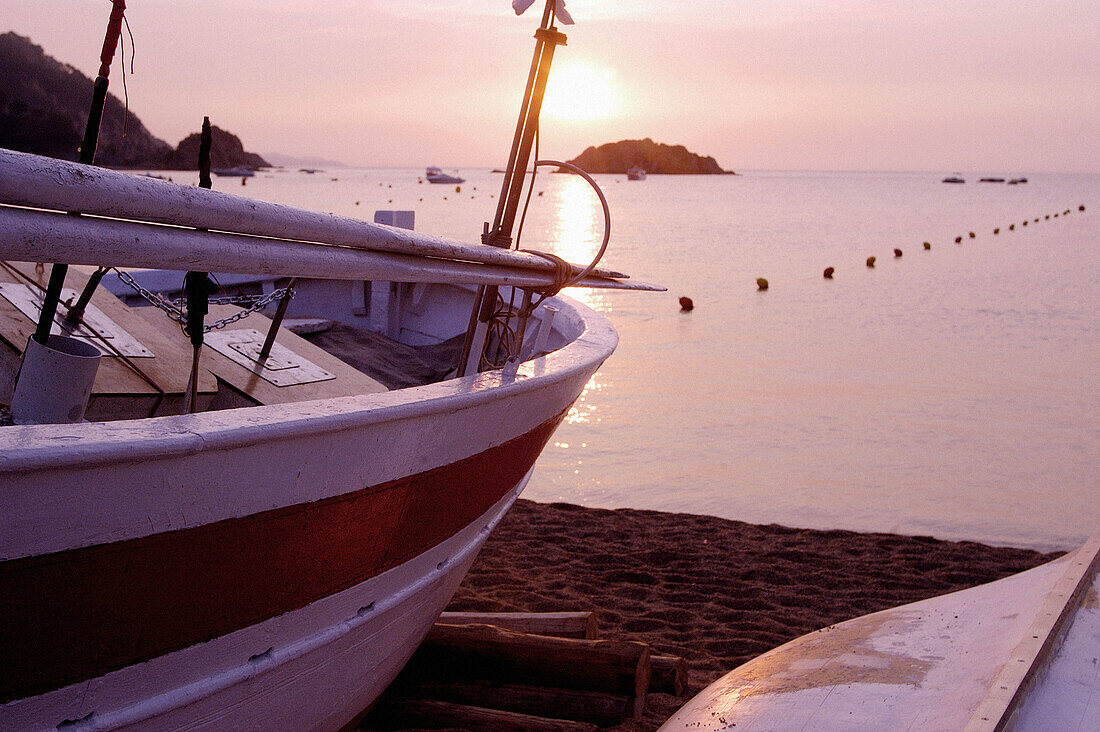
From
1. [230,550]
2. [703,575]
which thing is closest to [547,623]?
[703,575]

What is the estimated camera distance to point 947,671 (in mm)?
3258

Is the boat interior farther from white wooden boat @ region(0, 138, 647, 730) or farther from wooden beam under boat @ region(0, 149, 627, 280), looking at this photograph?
wooden beam under boat @ region(0, 149, 627, 280)

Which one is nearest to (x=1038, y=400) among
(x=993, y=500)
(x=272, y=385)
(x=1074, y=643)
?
(x=993, y=500)

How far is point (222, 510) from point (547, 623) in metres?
2.28

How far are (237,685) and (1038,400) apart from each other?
1097cm

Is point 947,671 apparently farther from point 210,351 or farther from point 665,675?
point 210,351

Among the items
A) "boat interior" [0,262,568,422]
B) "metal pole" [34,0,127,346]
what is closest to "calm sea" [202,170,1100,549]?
"boat interior" [0,262,568,422]

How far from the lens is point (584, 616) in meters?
4.00

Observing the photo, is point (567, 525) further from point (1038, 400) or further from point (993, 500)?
point (1038, 400)

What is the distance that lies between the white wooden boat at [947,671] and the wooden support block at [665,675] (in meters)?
0.23

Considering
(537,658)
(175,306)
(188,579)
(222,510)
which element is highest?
(175,306)

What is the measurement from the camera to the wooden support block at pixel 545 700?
355 cm

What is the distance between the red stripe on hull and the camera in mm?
1726

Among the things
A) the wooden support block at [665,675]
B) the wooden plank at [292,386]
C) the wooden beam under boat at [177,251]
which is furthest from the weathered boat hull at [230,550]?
the wooden support block at [665,675]
